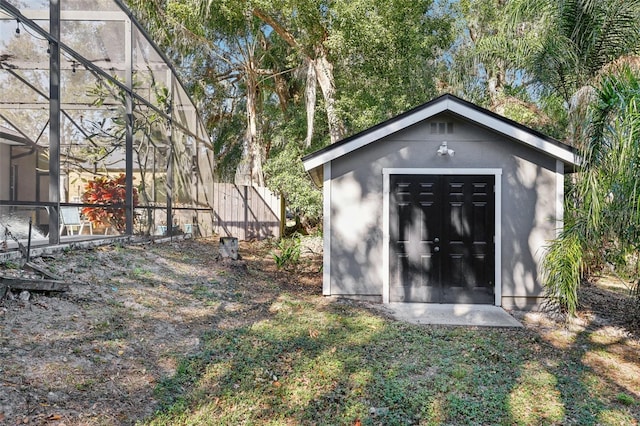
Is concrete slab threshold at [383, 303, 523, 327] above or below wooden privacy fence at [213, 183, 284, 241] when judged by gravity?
below

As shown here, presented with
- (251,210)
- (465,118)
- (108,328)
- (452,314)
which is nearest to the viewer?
(108,328)

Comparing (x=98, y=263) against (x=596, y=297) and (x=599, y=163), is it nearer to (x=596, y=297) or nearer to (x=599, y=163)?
(x=599, y=163)

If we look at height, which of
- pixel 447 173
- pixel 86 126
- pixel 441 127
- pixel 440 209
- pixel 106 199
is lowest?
pixel 440 209

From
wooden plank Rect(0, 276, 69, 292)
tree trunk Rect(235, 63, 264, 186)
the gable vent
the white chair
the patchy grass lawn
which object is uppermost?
tree trunk Rect(235, 63, 264, 186)

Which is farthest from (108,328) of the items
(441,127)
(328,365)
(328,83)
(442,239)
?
(328,83)

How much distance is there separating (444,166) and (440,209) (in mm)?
725

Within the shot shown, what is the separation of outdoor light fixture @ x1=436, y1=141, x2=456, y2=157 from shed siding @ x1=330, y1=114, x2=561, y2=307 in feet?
0.23

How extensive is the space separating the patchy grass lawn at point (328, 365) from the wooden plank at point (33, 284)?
182 mm

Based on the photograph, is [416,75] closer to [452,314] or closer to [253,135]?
[253,135]

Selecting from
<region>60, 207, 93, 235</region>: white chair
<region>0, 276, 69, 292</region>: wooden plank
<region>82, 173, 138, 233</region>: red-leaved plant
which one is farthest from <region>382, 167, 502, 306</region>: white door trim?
<region>60, 207, 93, 235</region>: white chair

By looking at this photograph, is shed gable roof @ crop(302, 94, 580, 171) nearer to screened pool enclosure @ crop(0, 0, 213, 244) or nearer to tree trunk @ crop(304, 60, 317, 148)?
screened pool enclosure @ crop(0, 0, 213, 244)

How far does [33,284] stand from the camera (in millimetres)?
4262

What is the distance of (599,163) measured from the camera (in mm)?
5000

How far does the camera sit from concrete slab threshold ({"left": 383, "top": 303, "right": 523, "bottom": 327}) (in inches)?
225
